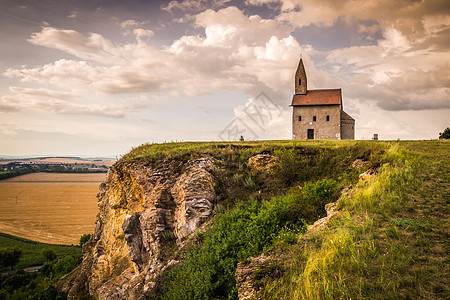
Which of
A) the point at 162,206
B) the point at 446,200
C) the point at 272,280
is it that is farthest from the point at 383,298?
the point at 162,206

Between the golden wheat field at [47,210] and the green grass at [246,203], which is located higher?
the green grass at [246,203]

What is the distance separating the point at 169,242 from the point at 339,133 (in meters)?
32.7

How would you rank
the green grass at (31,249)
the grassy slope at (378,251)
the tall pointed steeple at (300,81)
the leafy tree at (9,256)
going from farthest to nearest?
the green grass at (31,249), the leafy tree at (9,256), the tall pointed steeple at (300,81), the grassy slope at (378,251)

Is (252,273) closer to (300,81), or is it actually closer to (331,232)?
(331,232)

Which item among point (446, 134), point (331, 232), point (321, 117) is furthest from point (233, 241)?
point (321, 117)

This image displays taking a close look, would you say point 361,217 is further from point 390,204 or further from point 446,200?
point 446,200

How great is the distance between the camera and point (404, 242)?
5609mm

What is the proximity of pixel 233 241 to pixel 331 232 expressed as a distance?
12.3ft

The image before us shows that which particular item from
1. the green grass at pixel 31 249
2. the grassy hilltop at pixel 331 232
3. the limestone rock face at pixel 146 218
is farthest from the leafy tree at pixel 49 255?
the grassy hilltop at pixel 331 232

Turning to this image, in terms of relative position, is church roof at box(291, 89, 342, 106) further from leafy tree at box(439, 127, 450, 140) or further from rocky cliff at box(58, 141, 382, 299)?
rocky cliff at box(58, 141, 382, 299)

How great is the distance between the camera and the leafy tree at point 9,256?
46.5 m

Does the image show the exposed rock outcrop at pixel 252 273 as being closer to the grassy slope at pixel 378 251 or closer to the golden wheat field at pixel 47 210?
the grassy slope at pixel 378 251

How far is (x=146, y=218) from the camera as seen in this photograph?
13977 millimetres

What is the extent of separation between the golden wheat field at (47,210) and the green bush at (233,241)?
5168 centimetres
